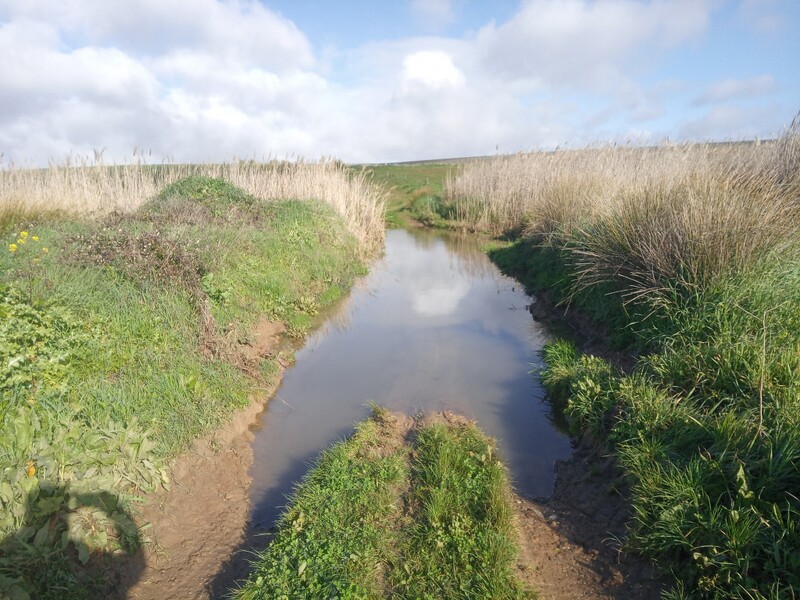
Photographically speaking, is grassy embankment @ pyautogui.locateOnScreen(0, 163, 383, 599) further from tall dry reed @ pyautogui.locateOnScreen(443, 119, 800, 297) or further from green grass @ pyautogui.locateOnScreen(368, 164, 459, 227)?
green grass @ pyautogui.locateOnScreen(368, 164, 459, 227)

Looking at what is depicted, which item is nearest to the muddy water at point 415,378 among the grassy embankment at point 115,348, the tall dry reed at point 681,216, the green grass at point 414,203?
the grassy embankment at point 115,348

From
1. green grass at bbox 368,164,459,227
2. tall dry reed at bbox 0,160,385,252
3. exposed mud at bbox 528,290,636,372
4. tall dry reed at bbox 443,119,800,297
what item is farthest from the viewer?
green grass at bbox 368,164,459,227

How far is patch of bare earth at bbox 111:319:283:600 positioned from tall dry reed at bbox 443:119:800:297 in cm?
482

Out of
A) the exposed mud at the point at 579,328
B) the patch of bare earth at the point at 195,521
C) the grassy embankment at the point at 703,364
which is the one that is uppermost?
the grassy embankment at the point at 703,364

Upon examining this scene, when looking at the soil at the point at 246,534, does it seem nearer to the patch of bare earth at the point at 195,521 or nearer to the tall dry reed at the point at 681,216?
the patch of bare earth at the point at 195,521

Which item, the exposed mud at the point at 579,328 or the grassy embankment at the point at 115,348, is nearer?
the grassy embankment at the point at 115,348

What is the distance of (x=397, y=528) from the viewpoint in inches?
136

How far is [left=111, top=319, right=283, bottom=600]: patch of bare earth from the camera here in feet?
10.5

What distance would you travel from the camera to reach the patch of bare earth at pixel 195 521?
10.5 feet

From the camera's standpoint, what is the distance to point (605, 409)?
15.1ft

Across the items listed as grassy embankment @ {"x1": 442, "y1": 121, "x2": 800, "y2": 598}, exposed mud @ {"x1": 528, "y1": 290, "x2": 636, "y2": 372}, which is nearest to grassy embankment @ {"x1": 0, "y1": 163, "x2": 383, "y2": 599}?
grassy embankment @ {"x1": 442, "y1": 121, "x2": 800, "y2": 598}

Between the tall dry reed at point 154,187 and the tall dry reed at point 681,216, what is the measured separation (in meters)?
5.36

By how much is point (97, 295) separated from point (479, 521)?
437cm

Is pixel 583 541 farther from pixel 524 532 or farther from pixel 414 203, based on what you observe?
pixel 414 203
